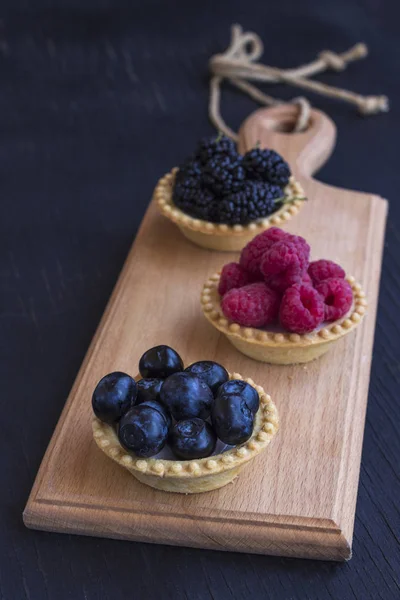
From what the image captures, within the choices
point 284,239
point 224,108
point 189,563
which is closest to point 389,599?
point 189,563

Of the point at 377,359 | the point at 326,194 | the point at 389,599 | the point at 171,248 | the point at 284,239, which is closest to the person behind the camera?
the point at 389,599

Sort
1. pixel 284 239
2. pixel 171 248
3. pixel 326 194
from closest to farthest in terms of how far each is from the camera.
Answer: pixel 284 239, pixel 171 248, pixel 326 194

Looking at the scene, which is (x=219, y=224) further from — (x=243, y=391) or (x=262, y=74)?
(x=262, y=74)

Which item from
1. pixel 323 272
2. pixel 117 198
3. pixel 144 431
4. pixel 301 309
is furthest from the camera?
pixel 117 198

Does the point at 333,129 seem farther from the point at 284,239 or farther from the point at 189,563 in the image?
the point at 189,563

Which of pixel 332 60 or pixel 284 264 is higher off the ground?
pixel 284 264

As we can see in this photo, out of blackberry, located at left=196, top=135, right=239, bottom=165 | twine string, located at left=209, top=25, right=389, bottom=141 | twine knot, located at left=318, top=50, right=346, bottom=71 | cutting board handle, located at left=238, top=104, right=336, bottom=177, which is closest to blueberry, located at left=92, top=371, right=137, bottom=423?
blackberry, located at left=196, top=135, right=239, bottom=165

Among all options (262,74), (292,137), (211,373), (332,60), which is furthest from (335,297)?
(332,60)
